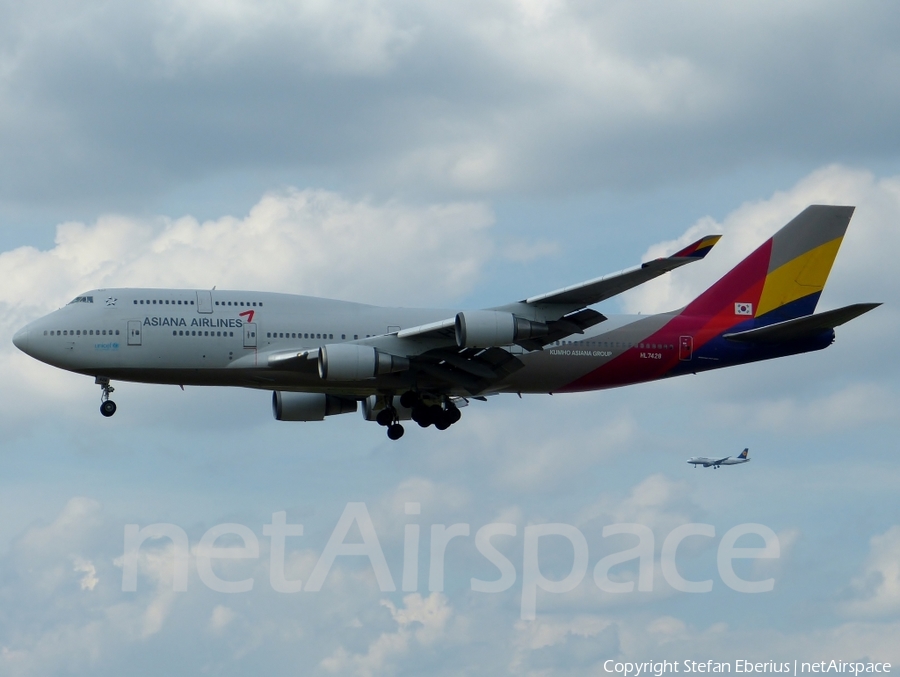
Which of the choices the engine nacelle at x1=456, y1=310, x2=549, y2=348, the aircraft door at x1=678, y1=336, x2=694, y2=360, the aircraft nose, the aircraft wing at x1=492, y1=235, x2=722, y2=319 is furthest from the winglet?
the aircraft nose

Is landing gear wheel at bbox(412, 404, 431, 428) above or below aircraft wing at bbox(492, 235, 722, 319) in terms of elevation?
below

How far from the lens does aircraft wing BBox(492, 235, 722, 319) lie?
43.8 meters

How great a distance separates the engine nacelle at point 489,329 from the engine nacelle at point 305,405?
1215 centimetres

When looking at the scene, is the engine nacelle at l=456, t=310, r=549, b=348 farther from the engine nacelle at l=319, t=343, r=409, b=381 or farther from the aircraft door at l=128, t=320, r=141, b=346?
the aircraft door at l=128, t=320, r=141, b=346

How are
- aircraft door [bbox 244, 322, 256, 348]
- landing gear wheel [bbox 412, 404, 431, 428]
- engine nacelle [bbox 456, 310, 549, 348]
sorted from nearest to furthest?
engine nacelle [bbox 456, 310, 549, 348], aircraft door [bbox 244, 322, 256, 348], landing gear wheel [bbox 412, 404, 431, 428]

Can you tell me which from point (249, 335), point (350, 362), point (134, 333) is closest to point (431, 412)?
point (350, 362)

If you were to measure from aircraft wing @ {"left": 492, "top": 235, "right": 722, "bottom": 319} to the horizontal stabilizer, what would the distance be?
807cm

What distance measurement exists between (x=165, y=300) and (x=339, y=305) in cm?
685

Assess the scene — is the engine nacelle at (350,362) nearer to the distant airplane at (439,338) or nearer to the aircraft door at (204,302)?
the distant airplane at (439,338)

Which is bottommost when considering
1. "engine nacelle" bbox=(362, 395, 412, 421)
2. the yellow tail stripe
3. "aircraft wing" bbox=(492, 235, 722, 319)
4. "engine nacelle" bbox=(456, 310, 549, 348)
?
"engine nacelle" bbox=(362, 395, 412, 421)

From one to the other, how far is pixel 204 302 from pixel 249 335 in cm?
217

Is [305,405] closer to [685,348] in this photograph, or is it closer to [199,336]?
[199,336]

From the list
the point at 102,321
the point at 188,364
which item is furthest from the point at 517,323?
the point at 102,321

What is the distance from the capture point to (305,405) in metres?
59.5
